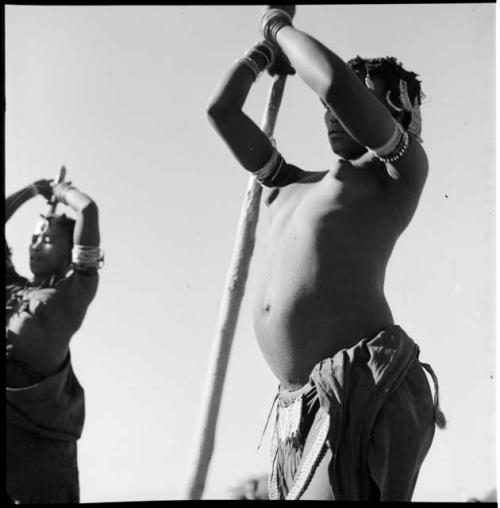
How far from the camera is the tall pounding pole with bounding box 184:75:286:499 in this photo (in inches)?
146

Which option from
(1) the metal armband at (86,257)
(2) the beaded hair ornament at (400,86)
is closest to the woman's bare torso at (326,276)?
(2) the beaded hair ornament at (400,86)

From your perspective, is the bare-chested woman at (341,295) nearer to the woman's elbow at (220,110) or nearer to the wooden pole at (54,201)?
the woman's elbow at (220,110)

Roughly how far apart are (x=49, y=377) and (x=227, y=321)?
0.67 meters

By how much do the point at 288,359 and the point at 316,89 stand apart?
804 millimetres

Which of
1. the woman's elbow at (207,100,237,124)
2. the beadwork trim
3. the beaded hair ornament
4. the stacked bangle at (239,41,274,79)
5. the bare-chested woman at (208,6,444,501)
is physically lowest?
the beadwork trim

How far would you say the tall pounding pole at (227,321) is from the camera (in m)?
3.72

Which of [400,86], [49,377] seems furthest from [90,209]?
[400,86]

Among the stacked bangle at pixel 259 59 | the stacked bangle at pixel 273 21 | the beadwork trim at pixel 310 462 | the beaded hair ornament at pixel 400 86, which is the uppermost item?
the stacked bangle at pixel 273 21

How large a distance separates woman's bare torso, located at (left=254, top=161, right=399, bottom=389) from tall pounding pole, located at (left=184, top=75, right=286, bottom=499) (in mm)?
541

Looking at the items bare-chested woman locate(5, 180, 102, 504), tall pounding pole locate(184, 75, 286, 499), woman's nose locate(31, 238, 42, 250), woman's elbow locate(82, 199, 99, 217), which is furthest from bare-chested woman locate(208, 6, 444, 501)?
woman's nose locate(31, 238, 42, 250)

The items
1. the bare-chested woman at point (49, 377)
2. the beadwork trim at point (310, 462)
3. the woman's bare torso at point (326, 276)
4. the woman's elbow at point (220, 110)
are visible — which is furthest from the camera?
the bare-chested woman at point (49, 377)

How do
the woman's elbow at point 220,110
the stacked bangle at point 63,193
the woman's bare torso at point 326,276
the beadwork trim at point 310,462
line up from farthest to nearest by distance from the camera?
the stacked bangle at point 63,193 → the woman's elbow at point 220,110 → the woman's bare torso at point 326,276 → the beadwork trim at point 310,462

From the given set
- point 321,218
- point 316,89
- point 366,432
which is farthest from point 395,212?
point 366,432

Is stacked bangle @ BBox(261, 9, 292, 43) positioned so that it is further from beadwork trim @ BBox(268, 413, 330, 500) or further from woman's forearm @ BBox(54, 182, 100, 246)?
beadwork trim @ BBox(268, 413, 330, 500)
